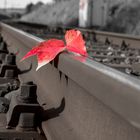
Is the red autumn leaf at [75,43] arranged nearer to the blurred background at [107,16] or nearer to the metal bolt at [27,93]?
the metal bolt at [27,93]

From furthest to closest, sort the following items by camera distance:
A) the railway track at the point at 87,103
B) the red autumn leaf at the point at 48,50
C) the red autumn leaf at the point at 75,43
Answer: the red autumn leaf at the point at 75,43
the red autumn leaf at the point at 48,50
the railway track at the point at 87,103

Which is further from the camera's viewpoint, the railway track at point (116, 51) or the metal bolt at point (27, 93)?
the railway track at point (116, 51)

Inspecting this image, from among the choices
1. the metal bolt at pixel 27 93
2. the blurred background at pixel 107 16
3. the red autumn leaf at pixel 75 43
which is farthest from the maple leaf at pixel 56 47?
the blurred background at pixel 107 16

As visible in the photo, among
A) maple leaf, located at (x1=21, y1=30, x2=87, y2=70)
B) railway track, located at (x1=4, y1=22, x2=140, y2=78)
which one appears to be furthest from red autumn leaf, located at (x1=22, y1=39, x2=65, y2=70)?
railway track, located at (x1=4, y1=22, x2=140, y2=78)

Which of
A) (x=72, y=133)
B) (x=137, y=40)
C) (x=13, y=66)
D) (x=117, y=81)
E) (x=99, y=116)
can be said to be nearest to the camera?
(x=117, y=81)

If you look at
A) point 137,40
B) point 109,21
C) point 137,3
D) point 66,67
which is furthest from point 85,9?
point 66,67


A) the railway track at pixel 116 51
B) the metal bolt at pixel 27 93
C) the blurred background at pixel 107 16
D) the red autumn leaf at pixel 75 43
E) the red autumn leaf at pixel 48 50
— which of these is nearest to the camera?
the metal bolt at pixel 27 93

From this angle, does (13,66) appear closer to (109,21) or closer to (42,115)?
(42,115)

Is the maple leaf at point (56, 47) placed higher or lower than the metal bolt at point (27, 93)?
higher
